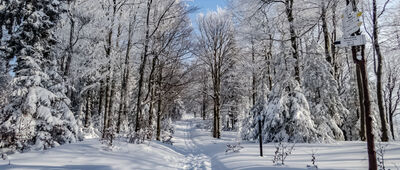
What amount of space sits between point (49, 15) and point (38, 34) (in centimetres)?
132

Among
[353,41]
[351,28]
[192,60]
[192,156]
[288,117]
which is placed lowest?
[192,156]

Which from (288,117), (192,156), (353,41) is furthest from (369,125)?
(192,156)

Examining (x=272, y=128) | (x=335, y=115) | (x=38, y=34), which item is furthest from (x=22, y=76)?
(x=335, y=115)

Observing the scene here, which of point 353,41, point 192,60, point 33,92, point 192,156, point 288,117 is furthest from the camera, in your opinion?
point 192,60

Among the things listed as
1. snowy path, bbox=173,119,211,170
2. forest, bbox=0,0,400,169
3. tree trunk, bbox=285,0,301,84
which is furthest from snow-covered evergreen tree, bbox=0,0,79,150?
tree trunk, bbox=285,0,301,84

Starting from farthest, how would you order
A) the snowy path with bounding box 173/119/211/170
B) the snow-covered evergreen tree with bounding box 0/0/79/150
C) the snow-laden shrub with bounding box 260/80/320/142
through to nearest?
the snow-laden shrub with bounding box 260/80/320/142, the snow-covered evergreen tree with bounding box 0/0/79/150, the snowy path with bounding box 173/119/211/170

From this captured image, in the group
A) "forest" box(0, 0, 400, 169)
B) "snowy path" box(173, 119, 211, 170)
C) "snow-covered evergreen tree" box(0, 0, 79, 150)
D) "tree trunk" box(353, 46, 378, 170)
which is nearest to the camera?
"tree trunk" box(353, 46, 378, 170)

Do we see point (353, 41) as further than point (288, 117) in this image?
No

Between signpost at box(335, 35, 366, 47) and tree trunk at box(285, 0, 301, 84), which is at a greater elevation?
tree trunk at box(285, 0, 301, 84)

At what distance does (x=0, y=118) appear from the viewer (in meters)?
7.34

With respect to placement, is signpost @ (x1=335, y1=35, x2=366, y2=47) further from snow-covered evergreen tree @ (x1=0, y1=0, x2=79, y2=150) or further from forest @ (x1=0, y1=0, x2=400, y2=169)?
snow-covered evergreen tree @ (x1=0, y1=0, x2=79, y2=150)

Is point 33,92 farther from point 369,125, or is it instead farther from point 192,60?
point 192,60

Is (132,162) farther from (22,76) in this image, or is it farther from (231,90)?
(231,90)

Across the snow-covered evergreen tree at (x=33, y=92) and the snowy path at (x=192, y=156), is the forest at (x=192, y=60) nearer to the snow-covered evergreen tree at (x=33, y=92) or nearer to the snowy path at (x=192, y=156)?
the snow-covered evergreen tree at (x=33, y=92)
